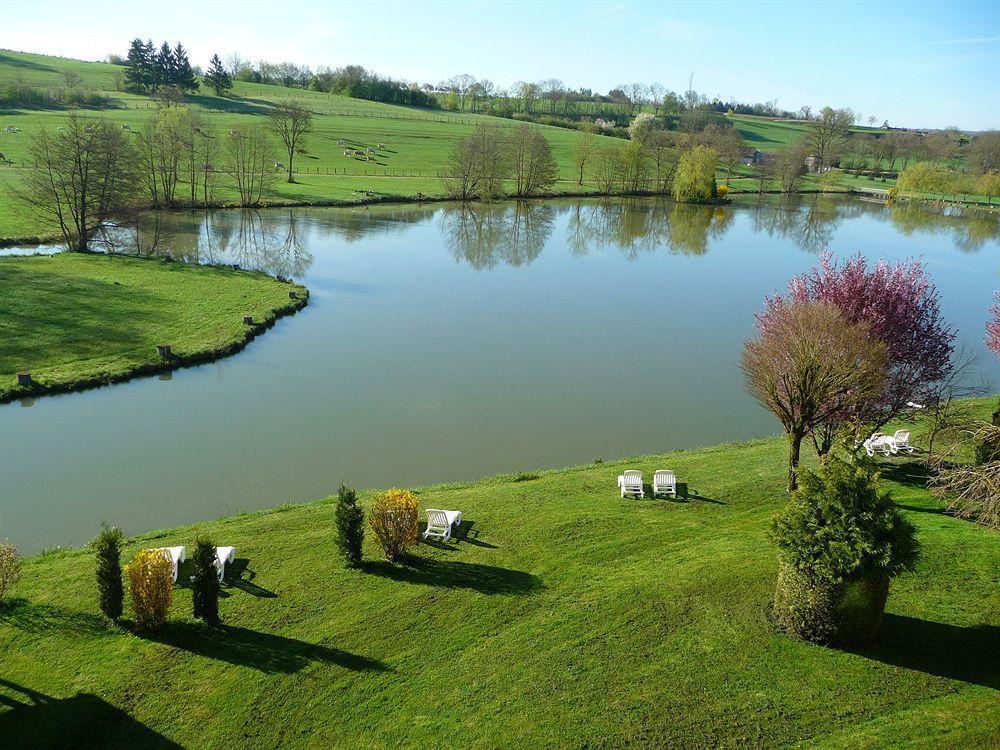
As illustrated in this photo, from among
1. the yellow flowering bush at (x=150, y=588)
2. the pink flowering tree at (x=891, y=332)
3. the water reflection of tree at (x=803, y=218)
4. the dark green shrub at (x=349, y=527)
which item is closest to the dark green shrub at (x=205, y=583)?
the yellow flowering bush at (x=150, y=588)

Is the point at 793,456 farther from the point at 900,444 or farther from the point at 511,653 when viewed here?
the point at 511,653

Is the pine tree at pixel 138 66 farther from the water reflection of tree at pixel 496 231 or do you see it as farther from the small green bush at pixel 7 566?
the small green bush at pixel 7 566

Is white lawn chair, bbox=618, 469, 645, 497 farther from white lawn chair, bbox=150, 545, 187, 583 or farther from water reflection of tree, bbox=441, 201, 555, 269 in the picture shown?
water reflection of tree, bbox=441, 201, 555, 269

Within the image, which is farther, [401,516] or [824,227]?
[824,227]

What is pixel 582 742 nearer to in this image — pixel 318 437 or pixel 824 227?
pixel 318 437

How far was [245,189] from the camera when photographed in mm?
65312

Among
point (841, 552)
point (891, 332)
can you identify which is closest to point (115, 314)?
point (891, 332)

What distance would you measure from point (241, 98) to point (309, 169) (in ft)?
165

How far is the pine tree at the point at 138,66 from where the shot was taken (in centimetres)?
10681

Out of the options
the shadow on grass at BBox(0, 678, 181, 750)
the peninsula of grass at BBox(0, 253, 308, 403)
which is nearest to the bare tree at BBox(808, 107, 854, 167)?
the peninsula of grass at BBox(0, 253, 308, 403)

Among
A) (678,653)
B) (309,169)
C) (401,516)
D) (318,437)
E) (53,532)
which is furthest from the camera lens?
(309,169)

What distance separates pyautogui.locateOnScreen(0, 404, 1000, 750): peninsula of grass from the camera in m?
8.74

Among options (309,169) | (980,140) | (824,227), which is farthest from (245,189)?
(980,140)

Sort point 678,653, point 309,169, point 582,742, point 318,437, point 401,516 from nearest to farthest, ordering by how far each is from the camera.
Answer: point 582,742 < point 678,653 < point 401,516 < point 318,437 < point 309,169
